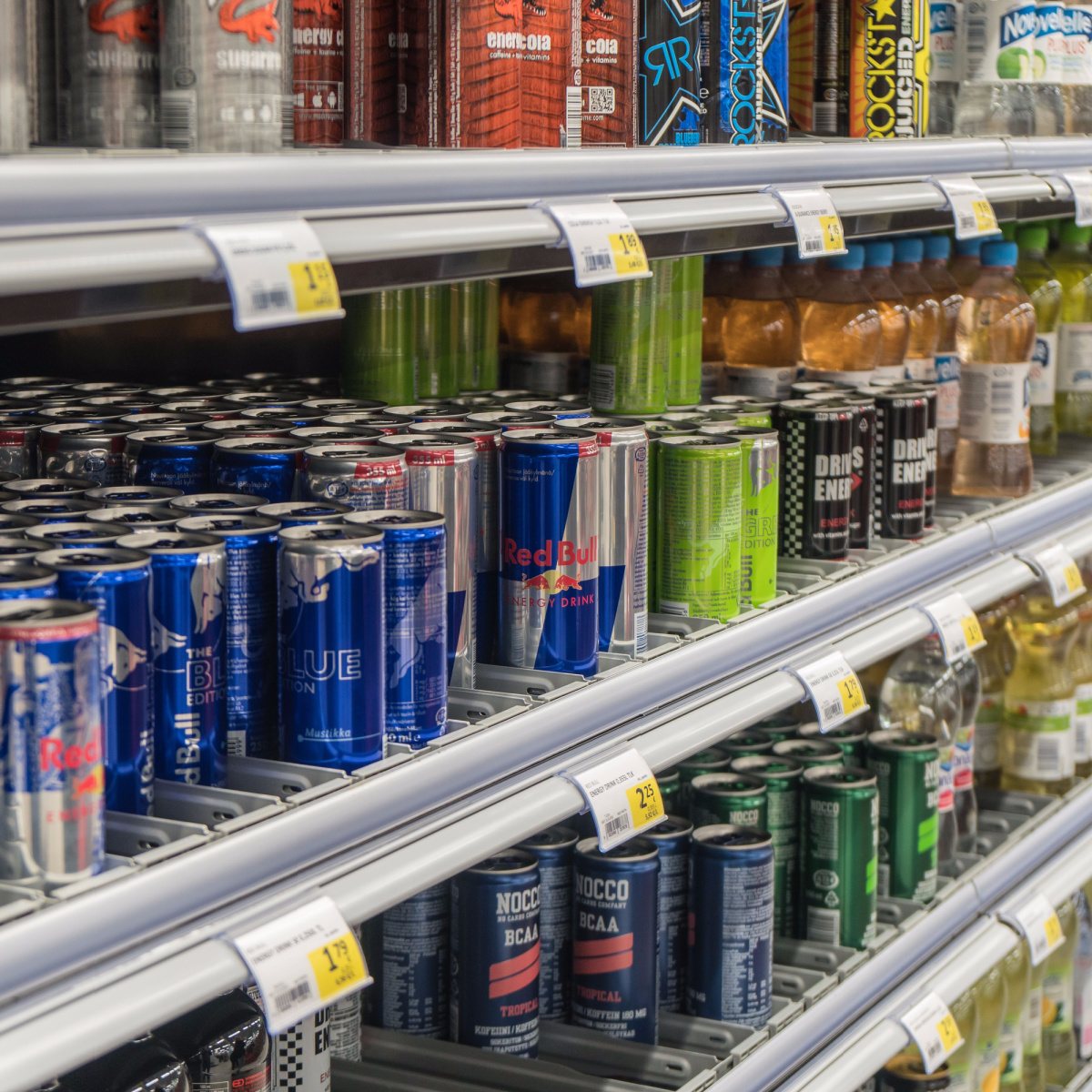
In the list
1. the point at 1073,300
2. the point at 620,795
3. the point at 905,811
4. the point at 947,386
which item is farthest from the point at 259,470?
the point at 1073,300

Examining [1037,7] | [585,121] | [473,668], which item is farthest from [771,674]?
[1037,7]

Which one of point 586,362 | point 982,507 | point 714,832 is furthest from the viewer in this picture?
point 982,507

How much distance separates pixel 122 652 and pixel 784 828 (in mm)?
1232

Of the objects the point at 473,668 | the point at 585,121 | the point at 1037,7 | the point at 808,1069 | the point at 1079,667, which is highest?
the point at 1037,7

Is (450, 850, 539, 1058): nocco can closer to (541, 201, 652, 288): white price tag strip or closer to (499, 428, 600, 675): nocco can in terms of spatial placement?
(499, 428, 600, 675): nocco can

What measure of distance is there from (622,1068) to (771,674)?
470 millimetres

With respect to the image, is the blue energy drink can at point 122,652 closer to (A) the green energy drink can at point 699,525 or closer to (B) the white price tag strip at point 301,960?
(B) the white price tag strip at point 301,960

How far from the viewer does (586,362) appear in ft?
6.87

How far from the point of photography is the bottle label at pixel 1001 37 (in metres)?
2.37

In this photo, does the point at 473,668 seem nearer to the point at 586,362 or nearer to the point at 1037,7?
the point at 586,362

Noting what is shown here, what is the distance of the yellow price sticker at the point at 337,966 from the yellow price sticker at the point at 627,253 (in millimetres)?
608

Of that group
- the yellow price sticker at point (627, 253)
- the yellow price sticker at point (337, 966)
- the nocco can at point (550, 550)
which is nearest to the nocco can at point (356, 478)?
the nocco can at point (550, 550)

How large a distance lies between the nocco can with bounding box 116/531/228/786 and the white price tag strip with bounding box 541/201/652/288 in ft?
1.28

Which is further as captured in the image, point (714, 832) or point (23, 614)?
point (714, 832)
